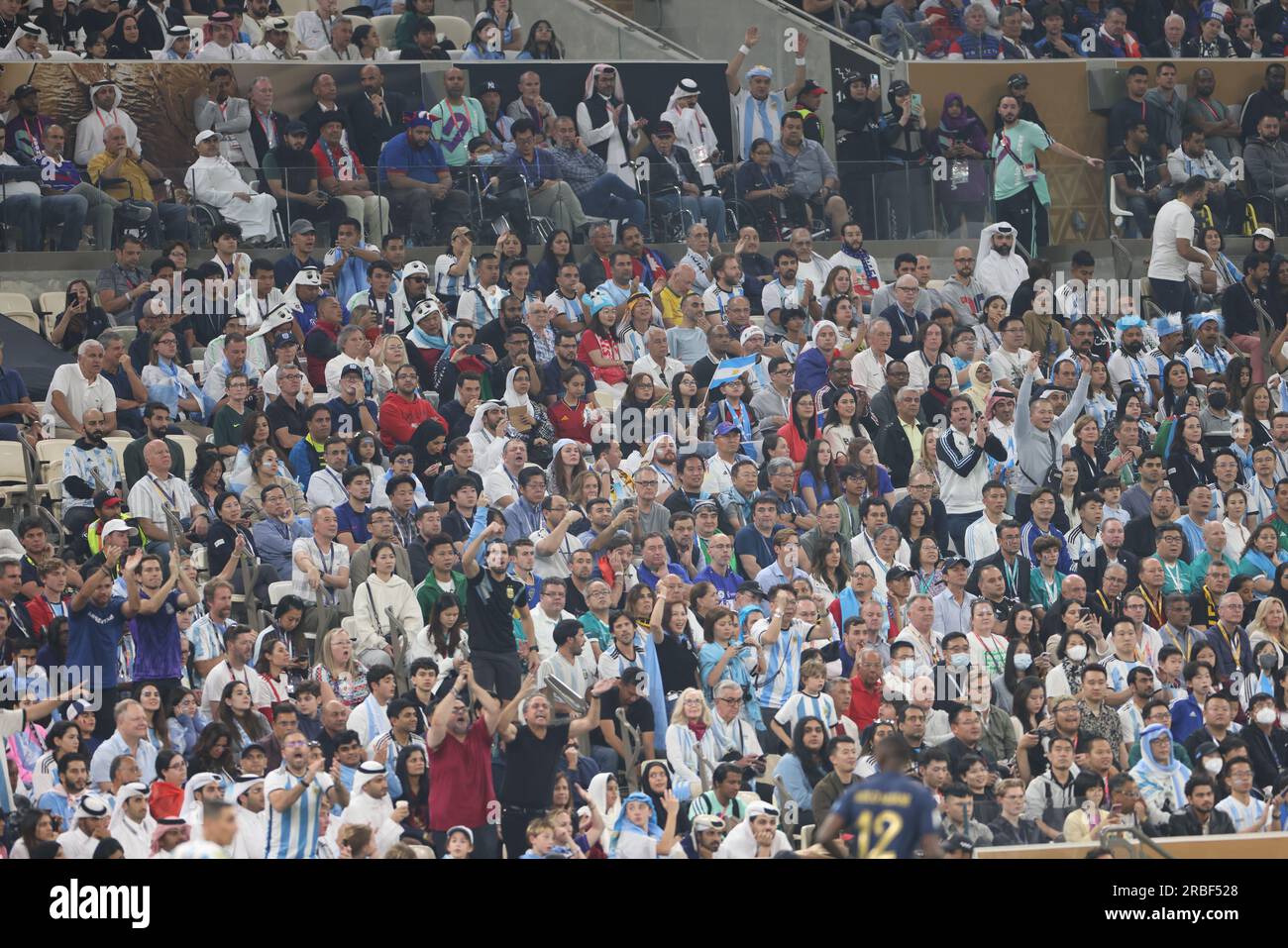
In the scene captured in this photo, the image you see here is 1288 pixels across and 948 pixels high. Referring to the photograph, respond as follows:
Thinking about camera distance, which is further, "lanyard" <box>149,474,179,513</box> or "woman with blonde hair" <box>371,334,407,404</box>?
"woman with blonde hair" <box>371,334,407,404</box>

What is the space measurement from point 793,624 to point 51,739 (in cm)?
520

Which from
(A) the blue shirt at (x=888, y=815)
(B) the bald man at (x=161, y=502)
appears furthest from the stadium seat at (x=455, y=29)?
(A) the blue shirt at (x=888, y=815)

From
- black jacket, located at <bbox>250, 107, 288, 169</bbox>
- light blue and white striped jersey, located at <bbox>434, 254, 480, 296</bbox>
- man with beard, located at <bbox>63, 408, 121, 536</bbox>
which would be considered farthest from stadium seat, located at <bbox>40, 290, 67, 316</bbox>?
light blue and white striped jersey, located at <bbox>434, 254, 480, 296</bbox>

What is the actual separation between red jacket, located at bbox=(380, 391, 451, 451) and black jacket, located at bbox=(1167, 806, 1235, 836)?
6.09 metres

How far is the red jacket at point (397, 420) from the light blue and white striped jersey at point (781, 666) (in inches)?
126

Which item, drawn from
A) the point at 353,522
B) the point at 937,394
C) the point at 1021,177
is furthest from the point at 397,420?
the point at 1021,177

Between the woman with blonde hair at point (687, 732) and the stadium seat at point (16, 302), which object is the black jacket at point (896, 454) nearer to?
the woman with blonde hair at point (687, 732)

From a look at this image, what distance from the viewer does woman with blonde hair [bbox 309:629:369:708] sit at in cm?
1437

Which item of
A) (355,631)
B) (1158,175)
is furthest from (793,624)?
(1158,175)

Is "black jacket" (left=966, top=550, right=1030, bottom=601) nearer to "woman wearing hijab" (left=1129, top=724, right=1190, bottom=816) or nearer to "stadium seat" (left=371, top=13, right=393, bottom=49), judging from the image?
"woman wearing hijab" (left=1129, top=724, right=1190, bottom=816)

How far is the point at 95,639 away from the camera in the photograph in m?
14.2

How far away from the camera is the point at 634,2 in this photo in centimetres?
2516

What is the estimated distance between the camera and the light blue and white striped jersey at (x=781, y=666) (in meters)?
15.3

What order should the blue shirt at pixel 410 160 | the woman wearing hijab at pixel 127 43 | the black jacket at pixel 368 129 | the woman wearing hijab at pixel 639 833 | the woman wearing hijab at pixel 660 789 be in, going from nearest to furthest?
the woman wearing hijab at pixel 639 833 < the woman wearing hijab at pixel 660 789 < the blue shirt at pixel 410 160 < the black jacket at pixel 368 129 < the woman wearing hijab at pixel 127 43
